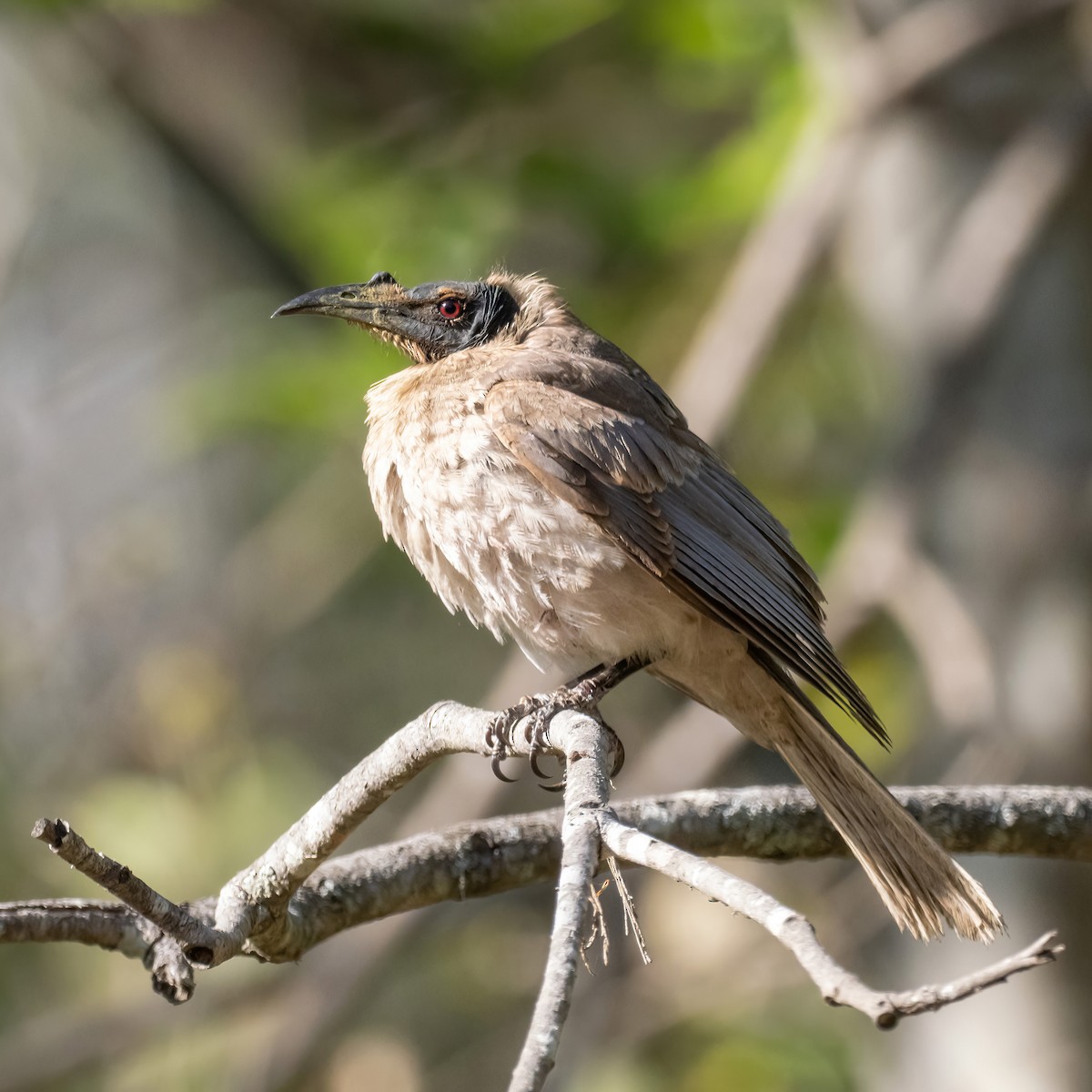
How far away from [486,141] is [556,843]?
199 inches

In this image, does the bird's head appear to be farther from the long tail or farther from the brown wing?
the long tail

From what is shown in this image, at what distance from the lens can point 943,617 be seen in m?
5.88

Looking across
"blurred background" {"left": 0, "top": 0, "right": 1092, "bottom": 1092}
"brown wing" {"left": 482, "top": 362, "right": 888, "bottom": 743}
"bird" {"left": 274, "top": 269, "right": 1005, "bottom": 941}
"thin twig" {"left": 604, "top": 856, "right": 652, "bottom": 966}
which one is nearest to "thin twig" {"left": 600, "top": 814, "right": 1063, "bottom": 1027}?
"thin twig" {"left": 604, "top": 856, "right": 652, "bottom": 966}

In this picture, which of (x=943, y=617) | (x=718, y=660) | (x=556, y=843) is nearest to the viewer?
(x=556, y=843)

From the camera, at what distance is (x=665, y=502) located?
430 centimetres

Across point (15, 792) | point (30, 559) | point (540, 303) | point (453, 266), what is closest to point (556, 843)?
point (540, 303)

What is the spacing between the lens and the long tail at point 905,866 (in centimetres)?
371

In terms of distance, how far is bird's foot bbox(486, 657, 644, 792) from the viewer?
3419mm

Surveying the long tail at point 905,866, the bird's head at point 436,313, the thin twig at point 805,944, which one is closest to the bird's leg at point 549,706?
the long tail at point 905,866

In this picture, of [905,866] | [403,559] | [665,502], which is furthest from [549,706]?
[403,559]

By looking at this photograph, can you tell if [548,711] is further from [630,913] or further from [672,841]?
[630,913]

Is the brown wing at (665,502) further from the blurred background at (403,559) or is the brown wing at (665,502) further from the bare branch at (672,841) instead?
the blurred background at (403,559)

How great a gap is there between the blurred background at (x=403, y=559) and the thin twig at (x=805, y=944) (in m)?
3.37

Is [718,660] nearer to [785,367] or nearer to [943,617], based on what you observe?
[943,617]
